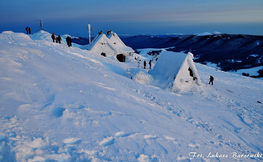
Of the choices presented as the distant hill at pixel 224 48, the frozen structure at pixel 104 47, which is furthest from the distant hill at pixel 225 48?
the frozen structure at pixel 104 47

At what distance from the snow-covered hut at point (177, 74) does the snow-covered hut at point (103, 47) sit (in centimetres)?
1462

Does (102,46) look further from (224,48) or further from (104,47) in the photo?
Answer: (224,48)

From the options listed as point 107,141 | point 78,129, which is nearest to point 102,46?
point 78,129

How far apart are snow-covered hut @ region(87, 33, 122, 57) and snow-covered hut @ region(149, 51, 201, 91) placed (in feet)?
48.0

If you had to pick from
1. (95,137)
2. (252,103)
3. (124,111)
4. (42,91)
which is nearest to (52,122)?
(95,137)

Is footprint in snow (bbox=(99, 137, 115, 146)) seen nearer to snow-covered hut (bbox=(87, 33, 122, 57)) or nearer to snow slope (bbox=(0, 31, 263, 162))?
snow slope (bbox=(0, 31, 263, 162))

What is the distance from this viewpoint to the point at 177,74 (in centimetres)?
1280

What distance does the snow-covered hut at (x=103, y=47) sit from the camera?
25.6m

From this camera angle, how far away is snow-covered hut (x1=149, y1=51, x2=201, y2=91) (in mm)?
12797

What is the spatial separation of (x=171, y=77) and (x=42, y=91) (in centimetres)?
1057

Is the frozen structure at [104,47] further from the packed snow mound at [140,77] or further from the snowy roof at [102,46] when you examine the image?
the packed snow mound at [140,77]

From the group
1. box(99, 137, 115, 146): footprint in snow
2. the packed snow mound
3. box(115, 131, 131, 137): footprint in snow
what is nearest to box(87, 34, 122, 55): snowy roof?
the packed snow mound

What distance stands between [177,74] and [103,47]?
17.1 m

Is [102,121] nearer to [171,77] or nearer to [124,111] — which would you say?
[124,111]
